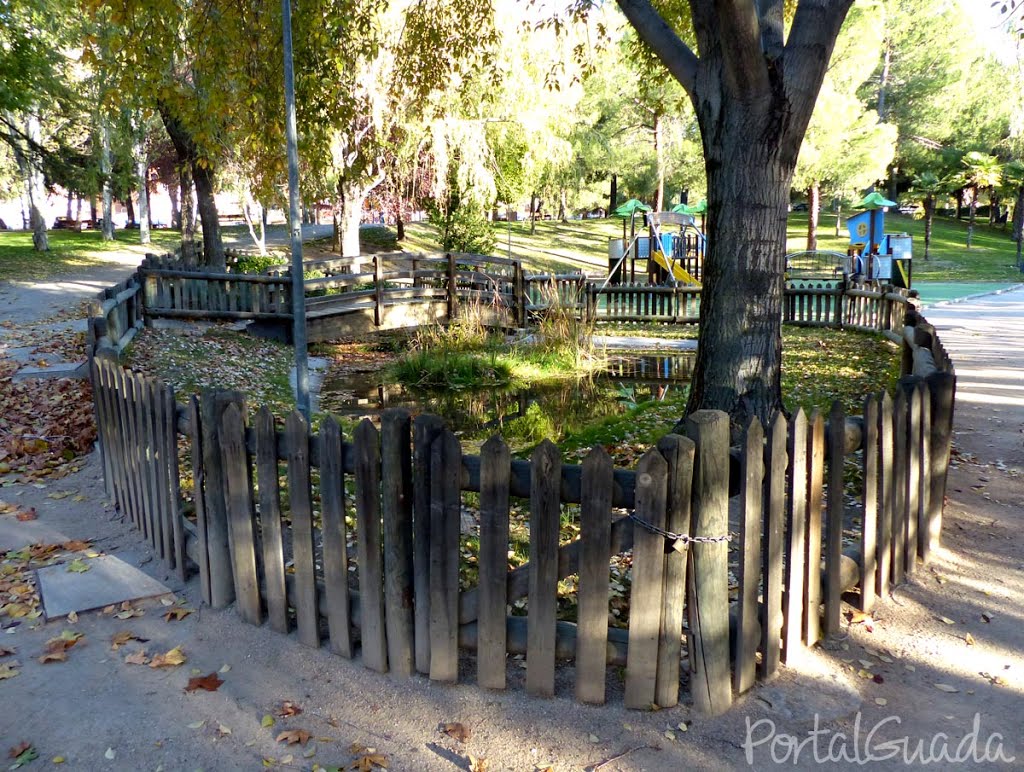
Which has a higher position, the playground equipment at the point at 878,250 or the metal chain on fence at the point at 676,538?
the playground equipment at the point at 878,250

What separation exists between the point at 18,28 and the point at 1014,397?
24.1 m

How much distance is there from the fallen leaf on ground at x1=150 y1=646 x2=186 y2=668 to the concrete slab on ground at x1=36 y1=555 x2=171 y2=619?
27.1 inches

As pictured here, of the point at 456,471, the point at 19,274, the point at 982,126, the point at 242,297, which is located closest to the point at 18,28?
the point at 19,274

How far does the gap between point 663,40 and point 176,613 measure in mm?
4714

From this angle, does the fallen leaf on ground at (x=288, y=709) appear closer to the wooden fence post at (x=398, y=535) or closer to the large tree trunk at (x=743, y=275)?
the wooden fence post at (x=398, y=535)

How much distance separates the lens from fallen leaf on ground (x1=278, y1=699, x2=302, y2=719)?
3330mm

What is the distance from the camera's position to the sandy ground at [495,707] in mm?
3082

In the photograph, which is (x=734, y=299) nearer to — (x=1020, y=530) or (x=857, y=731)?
(x=1020, y=530)

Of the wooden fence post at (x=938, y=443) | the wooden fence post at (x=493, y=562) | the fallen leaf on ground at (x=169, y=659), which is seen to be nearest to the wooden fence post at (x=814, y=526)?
the wooden fence post at (x=493, y=562)

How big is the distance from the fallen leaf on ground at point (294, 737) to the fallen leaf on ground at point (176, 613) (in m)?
1.24

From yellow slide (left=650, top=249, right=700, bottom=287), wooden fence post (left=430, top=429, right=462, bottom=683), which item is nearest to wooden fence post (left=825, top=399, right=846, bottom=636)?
wooden fence post (left=430, top=429, right=462, bottom=683)

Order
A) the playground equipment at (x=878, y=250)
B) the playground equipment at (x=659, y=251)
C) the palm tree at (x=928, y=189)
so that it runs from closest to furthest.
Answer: the playground equipment at (x=878, y=250), the playground equipment at (x=659, y=251), the palm tree at (x=928, y=189)

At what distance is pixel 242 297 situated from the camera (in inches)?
640

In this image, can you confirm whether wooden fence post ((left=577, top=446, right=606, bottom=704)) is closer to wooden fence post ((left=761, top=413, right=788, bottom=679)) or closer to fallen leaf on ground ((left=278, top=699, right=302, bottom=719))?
wooden fence post ((left=761, top=413, right=788, bottom=679))
